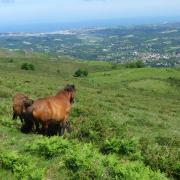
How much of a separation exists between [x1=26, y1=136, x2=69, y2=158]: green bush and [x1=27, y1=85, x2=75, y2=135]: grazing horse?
2272 millimetres

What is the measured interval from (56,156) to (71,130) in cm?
417

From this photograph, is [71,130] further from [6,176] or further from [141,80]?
[141,80]

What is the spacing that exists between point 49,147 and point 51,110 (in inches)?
119

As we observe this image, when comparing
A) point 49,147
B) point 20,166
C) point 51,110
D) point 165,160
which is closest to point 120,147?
point 165,160

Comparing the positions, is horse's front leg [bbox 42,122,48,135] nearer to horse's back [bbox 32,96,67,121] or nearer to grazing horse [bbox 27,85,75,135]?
grazing horse [bbox 27,85,75,135]

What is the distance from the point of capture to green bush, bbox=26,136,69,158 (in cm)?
1180

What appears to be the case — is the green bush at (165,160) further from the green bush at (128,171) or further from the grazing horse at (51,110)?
the grazing horse at (51,110)

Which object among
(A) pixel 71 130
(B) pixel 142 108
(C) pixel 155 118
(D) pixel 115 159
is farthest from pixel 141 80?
(D) pixel 115 159

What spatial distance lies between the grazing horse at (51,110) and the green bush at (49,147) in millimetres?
2272

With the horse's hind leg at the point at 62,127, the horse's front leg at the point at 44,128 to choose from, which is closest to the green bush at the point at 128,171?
the horse's front leg at the point at 44,128

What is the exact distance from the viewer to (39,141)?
40.3 feet

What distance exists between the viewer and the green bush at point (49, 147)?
11.8 meters

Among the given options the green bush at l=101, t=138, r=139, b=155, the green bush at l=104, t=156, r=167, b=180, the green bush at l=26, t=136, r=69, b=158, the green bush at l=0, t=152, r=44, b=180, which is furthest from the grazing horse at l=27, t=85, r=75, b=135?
the green bush at l=104, t=156, r=167, b=180

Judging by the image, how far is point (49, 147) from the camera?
1184 centimetres
